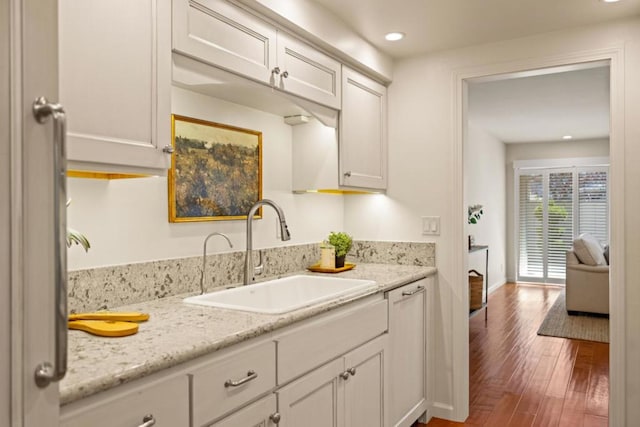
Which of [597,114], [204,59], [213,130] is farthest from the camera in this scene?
[597,114]

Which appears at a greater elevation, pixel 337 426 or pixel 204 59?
pixel 204 59

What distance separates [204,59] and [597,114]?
221 inches

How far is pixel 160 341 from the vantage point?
1.37 metres

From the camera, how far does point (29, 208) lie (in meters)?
0.86

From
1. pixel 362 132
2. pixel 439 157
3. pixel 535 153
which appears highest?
pixel 535 153

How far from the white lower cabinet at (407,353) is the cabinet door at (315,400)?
0.57 meters

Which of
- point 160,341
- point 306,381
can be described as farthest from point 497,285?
point 160,341

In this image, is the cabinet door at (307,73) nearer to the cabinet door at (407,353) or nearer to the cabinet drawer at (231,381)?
the cabinet door at (407,353)

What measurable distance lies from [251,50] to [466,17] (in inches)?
47.0

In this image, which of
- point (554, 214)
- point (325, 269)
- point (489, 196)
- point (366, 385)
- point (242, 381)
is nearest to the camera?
point (242, 381)

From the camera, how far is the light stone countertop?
1.10 m

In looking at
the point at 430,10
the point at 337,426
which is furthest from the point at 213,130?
the point at 337,426

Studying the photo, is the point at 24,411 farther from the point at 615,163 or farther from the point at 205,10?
the point at 615,163

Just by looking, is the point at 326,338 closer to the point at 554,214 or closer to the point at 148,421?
the point at 148,421
